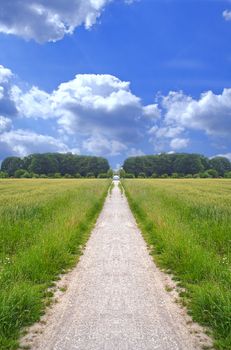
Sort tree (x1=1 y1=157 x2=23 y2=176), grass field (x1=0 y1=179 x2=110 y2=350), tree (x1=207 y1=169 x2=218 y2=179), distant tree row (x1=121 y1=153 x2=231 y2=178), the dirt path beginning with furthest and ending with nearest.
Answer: tree (x1=1 y1=157 x2=23 y2=176) → distant tree row (x1=121 y1=153 x2=231 y2=178) → tree (x1=207 y1=169 x2=218 y2=179) → grass field (x1=0 y1=179 x2=110 y2=350) → the dirt path


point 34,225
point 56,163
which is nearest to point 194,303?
point 34,225

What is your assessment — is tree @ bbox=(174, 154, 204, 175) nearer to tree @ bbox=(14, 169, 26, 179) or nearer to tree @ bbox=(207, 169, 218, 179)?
tree @ bbox=(207, 169, 218, 179)

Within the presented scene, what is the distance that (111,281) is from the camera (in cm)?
844

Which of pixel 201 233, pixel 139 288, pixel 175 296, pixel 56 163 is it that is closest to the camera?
pixel 175 296

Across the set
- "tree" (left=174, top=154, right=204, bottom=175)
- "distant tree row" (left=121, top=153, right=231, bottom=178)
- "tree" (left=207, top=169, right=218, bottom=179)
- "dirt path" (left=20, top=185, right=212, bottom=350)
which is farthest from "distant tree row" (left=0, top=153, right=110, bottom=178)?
"dirt path" (left=20, top=185, right=212, bottom=350)

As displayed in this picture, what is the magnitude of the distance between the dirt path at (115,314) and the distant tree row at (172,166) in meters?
172

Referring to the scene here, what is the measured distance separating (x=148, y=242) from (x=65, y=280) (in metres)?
5.43

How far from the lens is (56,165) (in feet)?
625

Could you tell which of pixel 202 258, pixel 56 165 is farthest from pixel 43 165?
pixel 202 258

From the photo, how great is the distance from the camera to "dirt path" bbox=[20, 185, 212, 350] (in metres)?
5.43

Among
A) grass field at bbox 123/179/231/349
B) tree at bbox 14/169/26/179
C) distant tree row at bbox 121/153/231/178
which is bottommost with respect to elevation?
grass field at bbox 123/179/231/349

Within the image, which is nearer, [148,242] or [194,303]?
[194,303]

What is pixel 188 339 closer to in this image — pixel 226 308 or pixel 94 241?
pixel 226 308

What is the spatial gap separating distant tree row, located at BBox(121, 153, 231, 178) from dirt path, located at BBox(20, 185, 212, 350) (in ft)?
564
